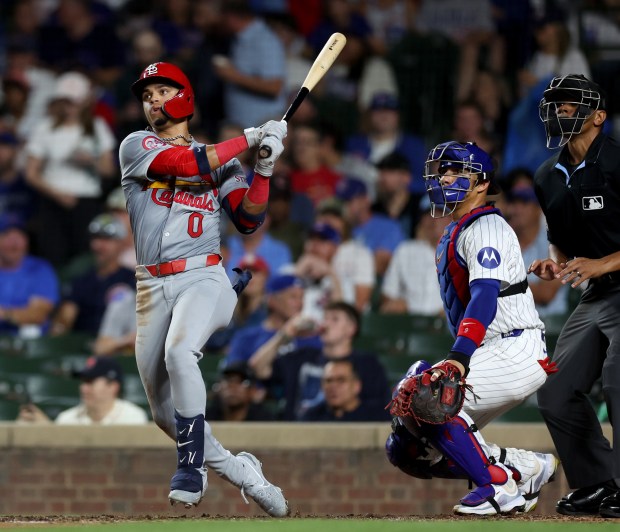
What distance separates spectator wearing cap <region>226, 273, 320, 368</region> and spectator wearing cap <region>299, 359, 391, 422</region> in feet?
1.93

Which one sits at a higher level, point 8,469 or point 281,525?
point 281,525

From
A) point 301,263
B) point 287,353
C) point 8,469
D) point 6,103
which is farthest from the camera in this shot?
point 6,103

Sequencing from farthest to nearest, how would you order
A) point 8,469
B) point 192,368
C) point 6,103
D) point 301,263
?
1. point 6,103
2. point 301,263
3. point 8,469
4. point 192,368

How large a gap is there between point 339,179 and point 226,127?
97 cm

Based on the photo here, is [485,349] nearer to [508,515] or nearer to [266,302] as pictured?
[508,515]

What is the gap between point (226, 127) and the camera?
33.6ft

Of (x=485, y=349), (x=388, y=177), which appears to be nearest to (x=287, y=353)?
(x=388, y=177)

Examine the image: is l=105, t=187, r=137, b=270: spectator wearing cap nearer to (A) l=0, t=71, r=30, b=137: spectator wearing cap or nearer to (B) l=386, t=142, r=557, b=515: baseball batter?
(A) l=0, t=71, r=30, b=137: spectator wearing cap

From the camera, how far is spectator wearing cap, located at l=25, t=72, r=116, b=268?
10133 millimetres

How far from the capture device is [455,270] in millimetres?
5262

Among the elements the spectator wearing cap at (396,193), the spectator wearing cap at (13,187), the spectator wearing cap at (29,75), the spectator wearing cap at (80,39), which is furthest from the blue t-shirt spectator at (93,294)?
the spectator wearing cap at (80,39)

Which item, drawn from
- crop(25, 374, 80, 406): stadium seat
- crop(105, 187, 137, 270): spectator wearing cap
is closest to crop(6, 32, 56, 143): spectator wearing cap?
crop(105, 187, 137, 270): spectator wearing cap

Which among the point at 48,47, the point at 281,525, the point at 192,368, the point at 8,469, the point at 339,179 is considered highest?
the point at 48,47

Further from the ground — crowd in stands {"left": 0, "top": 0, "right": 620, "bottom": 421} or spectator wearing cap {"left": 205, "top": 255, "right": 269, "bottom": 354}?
crowd in stands {"left": 0, "top": 0, "right": 620, "bottom": 421}
